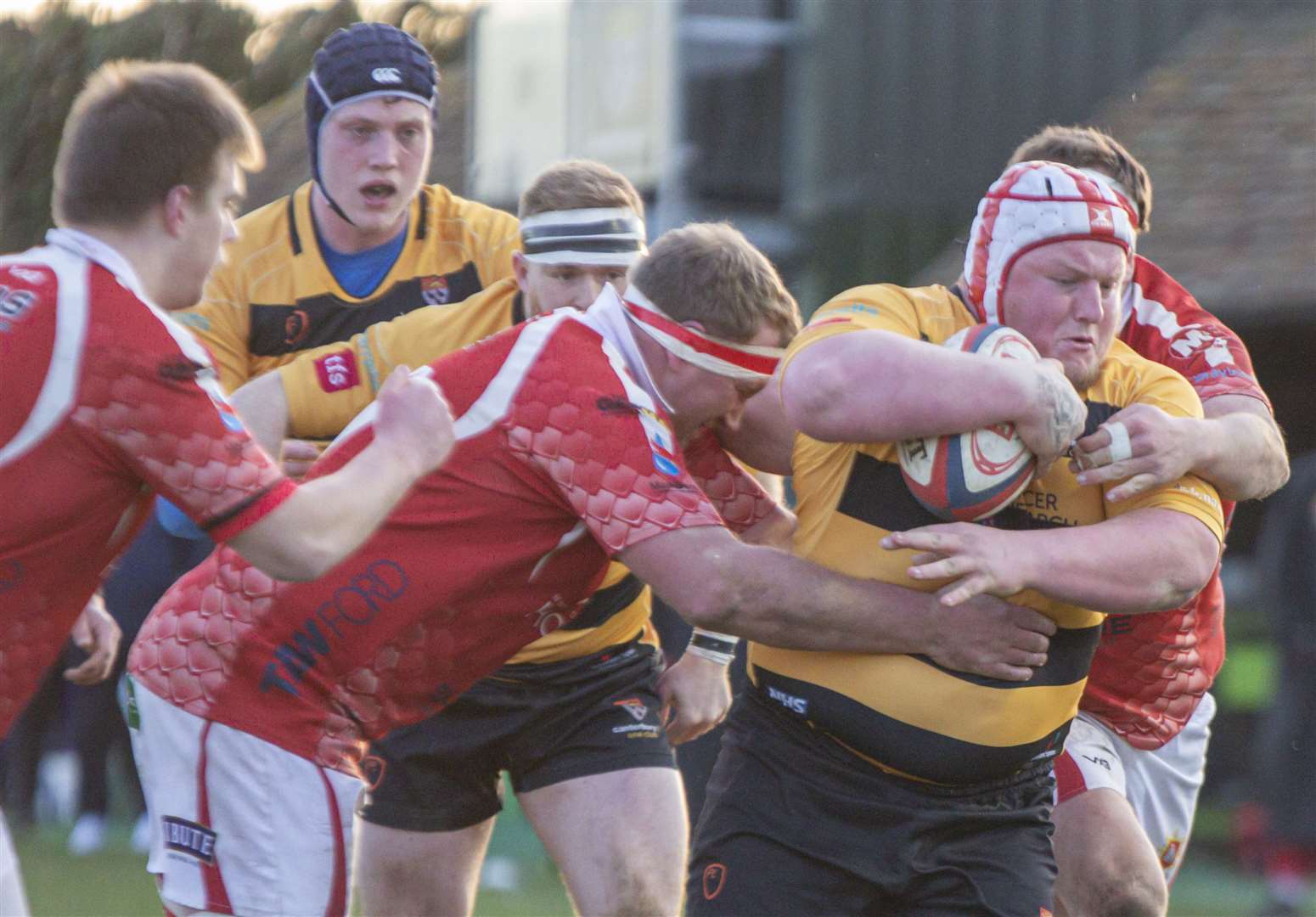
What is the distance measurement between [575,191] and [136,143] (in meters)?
1.69

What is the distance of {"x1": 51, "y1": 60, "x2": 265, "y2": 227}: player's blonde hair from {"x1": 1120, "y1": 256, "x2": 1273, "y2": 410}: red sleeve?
2.38 m

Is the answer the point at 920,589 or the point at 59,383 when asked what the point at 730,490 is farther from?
the point at 59,383

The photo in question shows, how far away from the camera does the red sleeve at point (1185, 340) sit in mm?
4457

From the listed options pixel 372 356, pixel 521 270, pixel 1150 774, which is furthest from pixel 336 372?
pixel 1150 774

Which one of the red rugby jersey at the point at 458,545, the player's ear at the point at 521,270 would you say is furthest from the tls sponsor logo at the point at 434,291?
the red rugby jersey at the point at 458,545

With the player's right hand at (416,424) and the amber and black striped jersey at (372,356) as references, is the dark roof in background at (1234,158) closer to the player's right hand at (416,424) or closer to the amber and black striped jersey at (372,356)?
the amber and black striped jersey at (372,356)

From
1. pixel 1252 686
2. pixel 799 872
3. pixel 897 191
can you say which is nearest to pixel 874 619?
pixel 799 872

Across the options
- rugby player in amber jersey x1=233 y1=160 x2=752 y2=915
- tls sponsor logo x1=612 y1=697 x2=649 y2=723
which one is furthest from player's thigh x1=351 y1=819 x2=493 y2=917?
tls sponsor logo x1=612 y1=697 x2=649 y2=723

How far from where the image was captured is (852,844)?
3.74m

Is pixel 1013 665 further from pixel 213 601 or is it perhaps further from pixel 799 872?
pixel 213 601

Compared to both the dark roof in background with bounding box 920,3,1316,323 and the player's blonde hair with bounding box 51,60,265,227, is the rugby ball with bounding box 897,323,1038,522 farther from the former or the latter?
the dark roof in background with bounding box 920,3,1316,323

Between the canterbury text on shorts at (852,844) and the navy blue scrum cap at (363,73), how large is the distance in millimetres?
2455

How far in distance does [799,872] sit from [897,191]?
13.0m

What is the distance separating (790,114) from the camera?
16.8 meters
